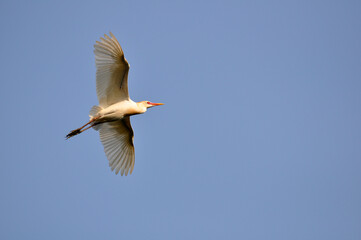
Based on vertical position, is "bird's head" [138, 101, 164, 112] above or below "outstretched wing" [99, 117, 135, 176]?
above

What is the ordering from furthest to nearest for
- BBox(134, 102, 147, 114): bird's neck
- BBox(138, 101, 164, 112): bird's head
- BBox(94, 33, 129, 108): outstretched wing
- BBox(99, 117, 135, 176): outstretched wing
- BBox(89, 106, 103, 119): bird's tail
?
BBox(99, 117, 135, 176): outstretched wing, BBox(138, 101, 164, 112): bird's head, BBox(134, 102, 147, 114): bird's neck, BBox(89, 106, 103, 119): bird's tail, BBox(94, 33, 129, 108): outstretched wing

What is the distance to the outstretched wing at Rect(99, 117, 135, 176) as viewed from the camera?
607 inches

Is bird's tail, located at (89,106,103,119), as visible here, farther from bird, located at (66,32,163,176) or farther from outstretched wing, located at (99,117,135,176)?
outstretched wing, located at (99,117,135,176)

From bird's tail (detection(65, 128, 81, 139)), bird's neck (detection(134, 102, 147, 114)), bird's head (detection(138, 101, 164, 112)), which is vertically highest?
bird's head (detection(138, 101, 164, 112))

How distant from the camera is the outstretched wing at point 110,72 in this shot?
1335 centimetres

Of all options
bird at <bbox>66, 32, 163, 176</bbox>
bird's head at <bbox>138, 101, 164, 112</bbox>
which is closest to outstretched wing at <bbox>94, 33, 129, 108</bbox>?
bird at <bbox>66, 32, 163, 176</bbox>

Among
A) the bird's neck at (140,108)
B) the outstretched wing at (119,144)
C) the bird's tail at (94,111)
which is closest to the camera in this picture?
the bird's tail at (94,111)

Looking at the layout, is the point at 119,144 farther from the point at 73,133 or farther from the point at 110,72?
the point at 110,72

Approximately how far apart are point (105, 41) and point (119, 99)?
2030mm

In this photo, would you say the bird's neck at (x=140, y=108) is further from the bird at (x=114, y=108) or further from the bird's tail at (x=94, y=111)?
the bird's tail at (x=94, y=111)

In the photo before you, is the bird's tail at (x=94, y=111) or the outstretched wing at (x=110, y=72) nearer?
the outstretched wing at (x=110, y=72)

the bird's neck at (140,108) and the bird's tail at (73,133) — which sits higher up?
the bird's neck at (140,108)

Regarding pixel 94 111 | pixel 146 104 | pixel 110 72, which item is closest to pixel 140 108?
pixel 146 104

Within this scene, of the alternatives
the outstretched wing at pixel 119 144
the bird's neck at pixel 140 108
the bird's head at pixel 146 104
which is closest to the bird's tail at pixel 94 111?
the outstretched wing at pixel 119 144
